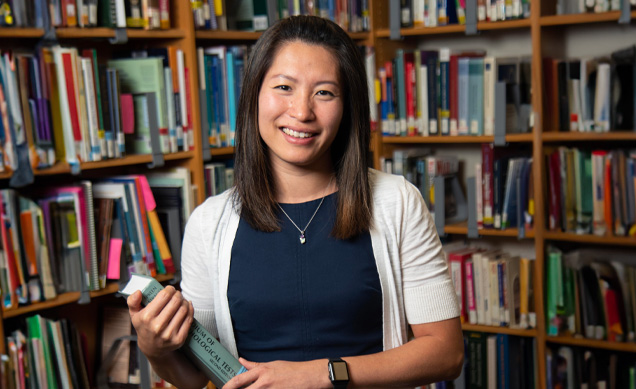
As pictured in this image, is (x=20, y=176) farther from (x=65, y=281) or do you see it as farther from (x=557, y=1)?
(x=557, y=1)

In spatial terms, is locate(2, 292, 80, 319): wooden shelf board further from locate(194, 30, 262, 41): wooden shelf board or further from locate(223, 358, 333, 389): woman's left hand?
locate(223, 358, 333, 389): woman's left hand

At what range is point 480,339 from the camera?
3086 mm

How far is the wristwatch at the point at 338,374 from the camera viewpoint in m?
1.28

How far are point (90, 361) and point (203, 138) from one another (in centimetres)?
96

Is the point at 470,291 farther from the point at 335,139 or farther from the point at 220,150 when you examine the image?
the point at 335,139

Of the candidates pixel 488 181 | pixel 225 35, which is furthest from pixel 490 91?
pixel 225 35

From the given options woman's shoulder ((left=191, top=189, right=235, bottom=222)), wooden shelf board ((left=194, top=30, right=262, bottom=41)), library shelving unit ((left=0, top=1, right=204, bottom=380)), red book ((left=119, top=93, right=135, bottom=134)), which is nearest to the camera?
woman's shoulder ((left=191, top=189, right=235, bottom=222))

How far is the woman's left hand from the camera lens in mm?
1246

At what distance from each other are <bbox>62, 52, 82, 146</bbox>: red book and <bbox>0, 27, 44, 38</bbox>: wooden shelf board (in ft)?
0.32

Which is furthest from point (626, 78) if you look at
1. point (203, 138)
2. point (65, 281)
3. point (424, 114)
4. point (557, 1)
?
point (65, 281)

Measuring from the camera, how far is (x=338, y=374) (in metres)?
1.29

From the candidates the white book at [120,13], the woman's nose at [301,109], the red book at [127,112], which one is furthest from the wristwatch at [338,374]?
the white book at [120,13]

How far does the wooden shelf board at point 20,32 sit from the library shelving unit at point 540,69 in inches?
61.0

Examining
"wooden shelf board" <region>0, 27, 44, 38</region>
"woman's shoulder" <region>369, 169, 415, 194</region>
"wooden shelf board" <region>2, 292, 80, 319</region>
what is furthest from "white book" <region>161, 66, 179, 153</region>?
"woman's shoulder" <region>369, 169, 415, 194</region>
